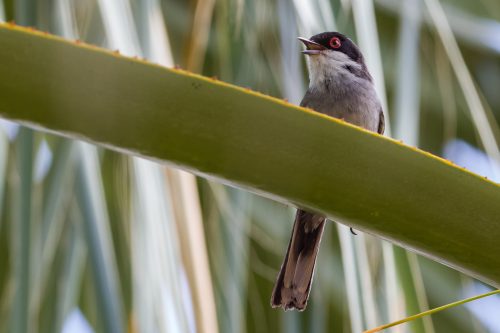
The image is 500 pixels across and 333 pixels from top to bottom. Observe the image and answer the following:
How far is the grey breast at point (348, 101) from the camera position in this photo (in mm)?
3424

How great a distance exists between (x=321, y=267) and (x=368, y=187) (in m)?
1.90

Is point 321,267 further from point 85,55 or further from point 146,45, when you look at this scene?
point 85,55

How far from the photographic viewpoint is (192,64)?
2068mm

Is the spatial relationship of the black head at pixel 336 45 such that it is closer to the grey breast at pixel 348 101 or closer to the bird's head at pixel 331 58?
the bird's head at pixel 331 58

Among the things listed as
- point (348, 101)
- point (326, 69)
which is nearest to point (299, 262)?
point (348, 101)

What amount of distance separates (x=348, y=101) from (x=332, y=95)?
0.08m

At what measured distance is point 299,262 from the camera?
2883 mm

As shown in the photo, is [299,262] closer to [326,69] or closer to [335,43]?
[326,69]

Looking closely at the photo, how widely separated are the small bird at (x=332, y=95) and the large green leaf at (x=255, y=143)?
5.57ft

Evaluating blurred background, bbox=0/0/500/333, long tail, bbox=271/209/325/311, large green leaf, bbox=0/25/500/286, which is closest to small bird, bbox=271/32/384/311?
long tail, bbox=271/209/325/311

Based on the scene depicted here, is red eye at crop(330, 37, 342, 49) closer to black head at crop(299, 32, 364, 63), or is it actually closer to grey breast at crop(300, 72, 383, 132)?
black head at crop(299, 32, 364, 63)

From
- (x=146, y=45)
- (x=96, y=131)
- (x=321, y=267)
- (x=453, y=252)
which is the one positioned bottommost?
(x=453, y=252)

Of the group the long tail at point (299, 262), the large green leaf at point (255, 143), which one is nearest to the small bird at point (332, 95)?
the long tail at point (299, 262)

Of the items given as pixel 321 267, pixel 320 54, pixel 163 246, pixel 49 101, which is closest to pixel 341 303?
pixel 321 267
